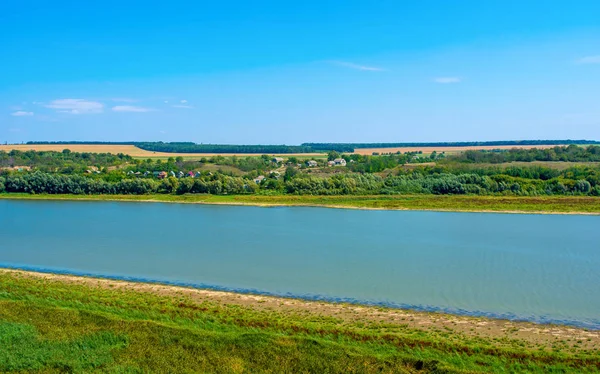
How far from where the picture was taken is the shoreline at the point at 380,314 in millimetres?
9391

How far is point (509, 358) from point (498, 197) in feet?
78.9

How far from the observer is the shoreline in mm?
9391

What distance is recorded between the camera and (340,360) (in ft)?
26.0

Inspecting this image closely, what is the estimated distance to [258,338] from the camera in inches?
347

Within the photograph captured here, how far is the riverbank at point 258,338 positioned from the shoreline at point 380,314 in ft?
0.12

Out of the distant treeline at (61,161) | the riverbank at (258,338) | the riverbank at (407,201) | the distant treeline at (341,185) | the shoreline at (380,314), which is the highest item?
the distant treeline at (61,161)

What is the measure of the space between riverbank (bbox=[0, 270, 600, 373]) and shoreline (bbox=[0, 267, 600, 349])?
4 centimetres

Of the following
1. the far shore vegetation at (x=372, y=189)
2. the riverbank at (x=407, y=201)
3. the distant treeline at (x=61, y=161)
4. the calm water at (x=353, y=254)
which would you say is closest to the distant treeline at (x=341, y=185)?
the far shore vegetation at (x=372, y=189)

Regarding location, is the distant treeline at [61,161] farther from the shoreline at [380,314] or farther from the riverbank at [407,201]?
the shoreline at [380,314]

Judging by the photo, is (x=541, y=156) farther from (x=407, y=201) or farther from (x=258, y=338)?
(x=258, y=338)

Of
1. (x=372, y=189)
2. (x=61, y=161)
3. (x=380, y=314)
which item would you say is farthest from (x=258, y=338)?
(x=61, y=161)

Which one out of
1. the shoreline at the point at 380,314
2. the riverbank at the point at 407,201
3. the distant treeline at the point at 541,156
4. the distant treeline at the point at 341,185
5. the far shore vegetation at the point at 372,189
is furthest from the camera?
the distant treeline at the point at 541,156

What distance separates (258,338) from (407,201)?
71.6 ft

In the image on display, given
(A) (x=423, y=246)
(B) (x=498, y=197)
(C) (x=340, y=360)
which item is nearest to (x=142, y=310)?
(C) (x=340, y=360)
